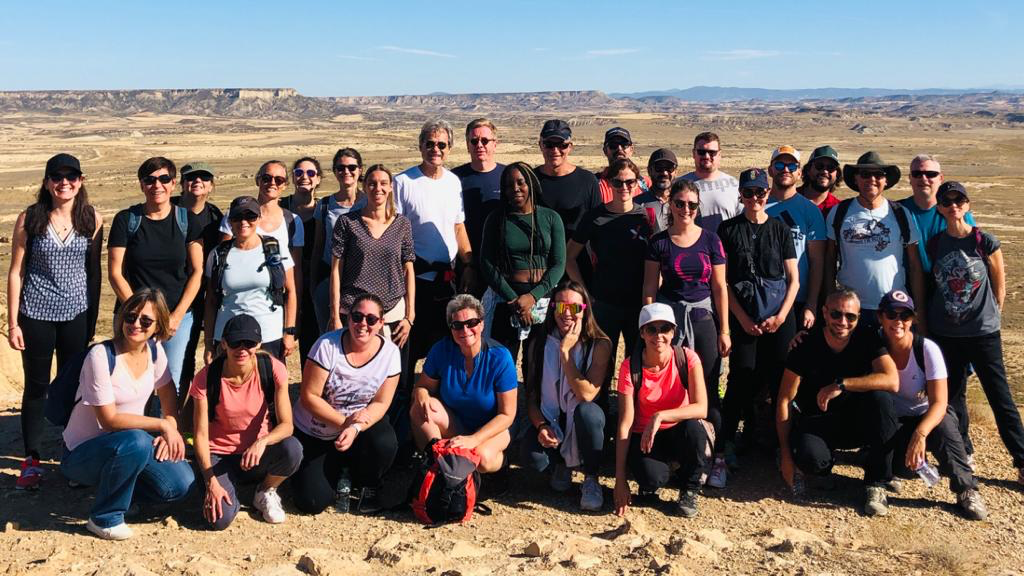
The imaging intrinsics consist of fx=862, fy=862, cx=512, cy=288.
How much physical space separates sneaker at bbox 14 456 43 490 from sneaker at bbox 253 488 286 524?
1485mm

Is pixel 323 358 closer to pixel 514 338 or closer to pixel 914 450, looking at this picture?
pixel 514 338

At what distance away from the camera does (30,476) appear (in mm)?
5285

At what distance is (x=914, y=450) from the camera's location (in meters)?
4.93

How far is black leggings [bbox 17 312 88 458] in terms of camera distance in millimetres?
5172

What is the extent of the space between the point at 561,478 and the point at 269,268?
2.23 meters

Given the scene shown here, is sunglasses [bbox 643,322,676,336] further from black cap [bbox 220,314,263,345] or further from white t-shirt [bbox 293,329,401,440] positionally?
black cap [bbox 220,314,263,345]

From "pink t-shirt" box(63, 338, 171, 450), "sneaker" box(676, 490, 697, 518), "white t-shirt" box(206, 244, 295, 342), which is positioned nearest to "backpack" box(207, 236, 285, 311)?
"white t-shirt" box(206, 244, 295, 342)

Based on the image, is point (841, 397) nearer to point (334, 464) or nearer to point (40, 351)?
point (334, 464)

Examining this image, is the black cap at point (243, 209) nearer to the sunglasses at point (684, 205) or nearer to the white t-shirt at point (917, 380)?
the sunglasses at point (684, 205)

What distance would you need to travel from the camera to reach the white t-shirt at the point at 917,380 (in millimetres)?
4941

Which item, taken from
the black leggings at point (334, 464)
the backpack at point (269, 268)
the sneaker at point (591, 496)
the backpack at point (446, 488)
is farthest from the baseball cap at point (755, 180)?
the backpack at point (269, 268)

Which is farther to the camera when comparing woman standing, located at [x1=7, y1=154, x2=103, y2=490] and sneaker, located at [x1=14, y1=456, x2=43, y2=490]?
sneaker, located at [x1=14, y1=456, x2=43, y2=490]

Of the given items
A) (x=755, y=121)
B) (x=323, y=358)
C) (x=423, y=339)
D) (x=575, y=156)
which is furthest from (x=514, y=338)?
(x=755, y=121)

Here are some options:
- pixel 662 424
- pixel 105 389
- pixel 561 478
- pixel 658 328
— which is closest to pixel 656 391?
pixel 662 424
